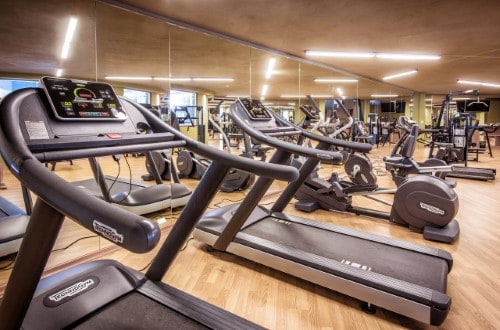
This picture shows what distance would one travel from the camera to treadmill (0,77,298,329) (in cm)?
93

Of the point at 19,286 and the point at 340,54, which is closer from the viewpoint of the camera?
the point at 19,286

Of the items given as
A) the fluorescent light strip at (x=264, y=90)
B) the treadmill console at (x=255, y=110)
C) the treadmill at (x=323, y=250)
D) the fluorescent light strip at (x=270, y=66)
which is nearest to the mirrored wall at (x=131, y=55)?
the fluorescent light strip at (x=270, y=66)

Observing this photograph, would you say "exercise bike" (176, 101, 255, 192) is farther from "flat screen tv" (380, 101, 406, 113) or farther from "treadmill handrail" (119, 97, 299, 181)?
"flat screen tv" (380, 101, 406, 113)

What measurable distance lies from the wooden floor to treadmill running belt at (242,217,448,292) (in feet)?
0.73

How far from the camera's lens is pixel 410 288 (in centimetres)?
177

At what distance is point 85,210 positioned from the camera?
76 centimetres

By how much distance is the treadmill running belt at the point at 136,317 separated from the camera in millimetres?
1366

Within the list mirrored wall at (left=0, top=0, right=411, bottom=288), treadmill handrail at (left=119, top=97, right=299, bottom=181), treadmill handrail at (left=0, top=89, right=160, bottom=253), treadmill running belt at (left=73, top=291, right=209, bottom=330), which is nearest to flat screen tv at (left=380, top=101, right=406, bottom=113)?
mirrored wall at (left=0, top=0, right=411, bottom=288)

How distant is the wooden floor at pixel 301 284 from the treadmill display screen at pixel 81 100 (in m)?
1.27

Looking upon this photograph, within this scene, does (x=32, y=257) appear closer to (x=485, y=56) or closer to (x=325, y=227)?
(x=325, y=227)

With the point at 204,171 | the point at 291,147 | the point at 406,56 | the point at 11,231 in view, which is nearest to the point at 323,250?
the point at 291,147

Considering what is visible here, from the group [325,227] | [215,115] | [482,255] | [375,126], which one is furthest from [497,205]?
[375,126]

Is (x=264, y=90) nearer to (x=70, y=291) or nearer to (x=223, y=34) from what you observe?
(x=223, y=34)

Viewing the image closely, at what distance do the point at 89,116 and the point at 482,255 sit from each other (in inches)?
124
